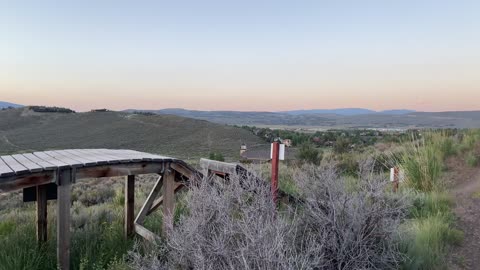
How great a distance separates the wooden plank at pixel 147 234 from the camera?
576 centimetres

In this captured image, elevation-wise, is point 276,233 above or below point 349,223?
above

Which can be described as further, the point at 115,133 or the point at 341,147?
the point at 115,133

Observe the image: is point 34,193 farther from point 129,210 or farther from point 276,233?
point 276,233

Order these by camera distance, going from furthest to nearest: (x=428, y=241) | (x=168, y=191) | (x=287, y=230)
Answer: (x=168, y=191), (x=428, y=241), (x=287, y=230)

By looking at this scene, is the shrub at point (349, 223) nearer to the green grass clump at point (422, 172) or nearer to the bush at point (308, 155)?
the green grass clump at point (422, 172)

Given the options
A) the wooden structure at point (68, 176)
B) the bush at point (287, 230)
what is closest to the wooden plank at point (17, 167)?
the wooden structure at point (68, 176)

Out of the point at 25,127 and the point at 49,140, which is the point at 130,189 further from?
the point at 25,127

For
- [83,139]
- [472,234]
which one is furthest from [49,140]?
[472,234]

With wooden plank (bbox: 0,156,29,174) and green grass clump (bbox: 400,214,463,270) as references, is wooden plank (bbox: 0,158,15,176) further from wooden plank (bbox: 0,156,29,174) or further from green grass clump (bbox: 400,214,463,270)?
green grass clump (bbox: 400,214,463,270)

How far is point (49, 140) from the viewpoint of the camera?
51188 millimetres

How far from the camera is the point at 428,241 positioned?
5824 mm

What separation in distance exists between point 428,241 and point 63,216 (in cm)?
492

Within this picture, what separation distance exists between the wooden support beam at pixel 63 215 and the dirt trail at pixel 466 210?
197 inches

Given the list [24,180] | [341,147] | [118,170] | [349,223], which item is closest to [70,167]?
[24,180]
